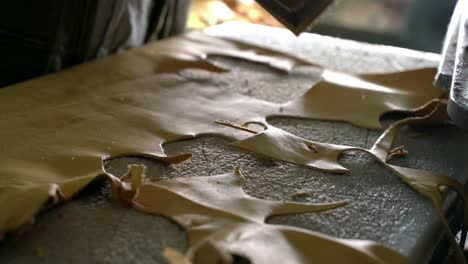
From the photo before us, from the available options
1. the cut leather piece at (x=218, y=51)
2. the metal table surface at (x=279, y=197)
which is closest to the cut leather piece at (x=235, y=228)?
the metal table surface at (x=279, y=197)

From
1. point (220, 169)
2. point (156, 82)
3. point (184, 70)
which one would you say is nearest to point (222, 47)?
point (184, 70)

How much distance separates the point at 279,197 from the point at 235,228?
16 centimetres

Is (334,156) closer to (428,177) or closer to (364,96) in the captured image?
(428,177)

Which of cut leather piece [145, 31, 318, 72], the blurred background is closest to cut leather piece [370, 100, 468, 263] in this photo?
cut leather piece [145, 31, 318, 72]

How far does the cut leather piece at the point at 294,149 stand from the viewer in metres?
1.22

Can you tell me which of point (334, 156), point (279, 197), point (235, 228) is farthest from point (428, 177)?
point (235, 228)

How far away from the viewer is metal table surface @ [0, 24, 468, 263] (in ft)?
2.96

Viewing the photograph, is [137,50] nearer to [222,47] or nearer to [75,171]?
[222,47]

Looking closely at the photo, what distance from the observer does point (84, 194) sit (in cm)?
103

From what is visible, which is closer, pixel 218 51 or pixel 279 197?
pixel 279 197

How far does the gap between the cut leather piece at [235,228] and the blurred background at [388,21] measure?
67.2 inches

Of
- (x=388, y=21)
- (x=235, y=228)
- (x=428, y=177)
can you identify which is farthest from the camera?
(x=388, y=21)

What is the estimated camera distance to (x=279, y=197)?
108 cm

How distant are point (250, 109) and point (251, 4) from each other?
1593 mm
